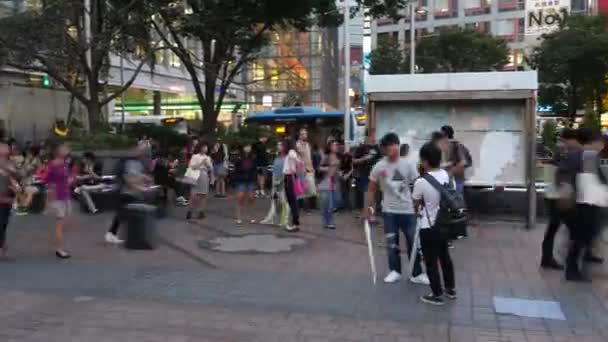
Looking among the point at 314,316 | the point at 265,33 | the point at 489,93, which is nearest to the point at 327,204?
the point at 489,93

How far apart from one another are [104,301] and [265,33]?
682 inches

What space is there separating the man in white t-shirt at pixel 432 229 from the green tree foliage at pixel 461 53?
3785cm

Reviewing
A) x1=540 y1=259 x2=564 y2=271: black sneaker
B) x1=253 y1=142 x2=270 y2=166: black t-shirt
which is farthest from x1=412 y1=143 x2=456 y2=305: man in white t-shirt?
x1=253 y1=142 x2=270 y2=166: black t-shirt

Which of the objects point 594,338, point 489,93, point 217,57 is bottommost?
point 594,338

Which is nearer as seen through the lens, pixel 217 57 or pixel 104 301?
pixel 104 301

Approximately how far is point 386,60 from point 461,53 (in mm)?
5098

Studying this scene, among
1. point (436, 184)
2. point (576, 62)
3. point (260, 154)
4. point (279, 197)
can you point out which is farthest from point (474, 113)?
point (576, 62)

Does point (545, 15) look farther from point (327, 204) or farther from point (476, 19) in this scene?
point (476, 19)

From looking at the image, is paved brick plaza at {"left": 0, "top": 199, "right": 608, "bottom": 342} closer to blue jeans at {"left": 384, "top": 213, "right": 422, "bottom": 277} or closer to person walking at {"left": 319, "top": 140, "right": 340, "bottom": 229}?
blue jeans at {"left": 384, "top": 213, "right": 422, "bottom": 277}

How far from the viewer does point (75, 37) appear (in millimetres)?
18516

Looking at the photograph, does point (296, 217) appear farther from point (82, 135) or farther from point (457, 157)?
point (82, 135)

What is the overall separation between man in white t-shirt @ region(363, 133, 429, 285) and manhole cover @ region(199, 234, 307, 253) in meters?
2.21

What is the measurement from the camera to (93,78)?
58.0 feet

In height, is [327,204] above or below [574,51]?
below
